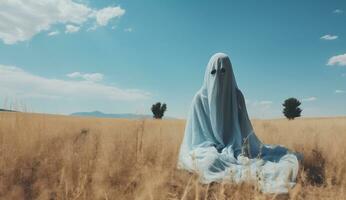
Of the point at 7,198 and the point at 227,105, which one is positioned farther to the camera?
the point at 227,105

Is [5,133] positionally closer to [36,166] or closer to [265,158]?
[36,166]

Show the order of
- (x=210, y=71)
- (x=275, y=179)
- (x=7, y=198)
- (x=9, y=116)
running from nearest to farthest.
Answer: (x=7, y=198) < (x=275, y=179) < (x=210, y=71) < (x=9, y=116)

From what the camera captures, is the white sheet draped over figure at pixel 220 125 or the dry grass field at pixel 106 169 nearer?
the dry grass field at pixel 106 169

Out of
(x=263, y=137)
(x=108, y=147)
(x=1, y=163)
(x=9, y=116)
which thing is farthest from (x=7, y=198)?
(x=263, y=137)

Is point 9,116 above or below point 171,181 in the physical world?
above

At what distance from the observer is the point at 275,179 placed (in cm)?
474

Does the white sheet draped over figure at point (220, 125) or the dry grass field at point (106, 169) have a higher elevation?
the white sheet draped over figure at point (220, 125)

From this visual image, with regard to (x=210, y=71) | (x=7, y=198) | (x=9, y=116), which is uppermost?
(x=210, y=71)

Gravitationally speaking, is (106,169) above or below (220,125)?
below

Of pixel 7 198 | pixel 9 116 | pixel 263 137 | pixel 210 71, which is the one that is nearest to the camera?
pixel 7 198

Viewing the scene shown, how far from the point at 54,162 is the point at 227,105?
2.98 metres

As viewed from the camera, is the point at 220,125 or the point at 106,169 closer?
the point at 106,169

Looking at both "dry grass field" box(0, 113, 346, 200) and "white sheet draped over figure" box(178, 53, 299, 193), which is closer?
"dry grass field" box(0, 113, 346, 200)

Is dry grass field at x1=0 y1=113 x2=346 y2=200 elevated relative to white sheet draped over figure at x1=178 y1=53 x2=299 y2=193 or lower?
lower
